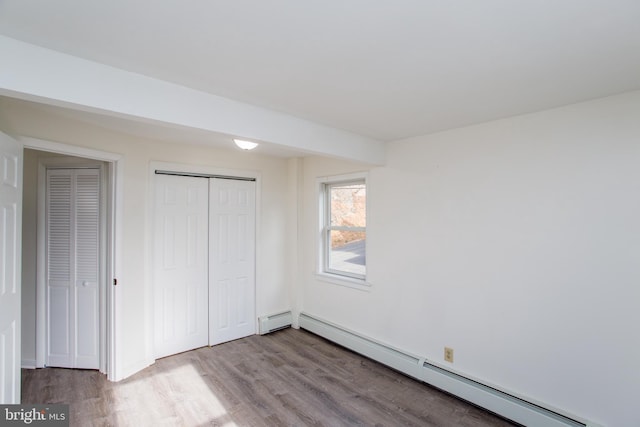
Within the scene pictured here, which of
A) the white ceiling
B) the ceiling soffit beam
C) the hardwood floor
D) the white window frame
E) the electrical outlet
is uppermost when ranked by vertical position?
the white ceiling

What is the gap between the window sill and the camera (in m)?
3.45

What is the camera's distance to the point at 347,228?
12.4 ft

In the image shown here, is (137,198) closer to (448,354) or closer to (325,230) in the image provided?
(325,230)

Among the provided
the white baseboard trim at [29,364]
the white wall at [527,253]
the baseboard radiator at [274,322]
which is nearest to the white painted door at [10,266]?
the white baseboard trim at [29,364]

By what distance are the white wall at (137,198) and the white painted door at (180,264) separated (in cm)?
16

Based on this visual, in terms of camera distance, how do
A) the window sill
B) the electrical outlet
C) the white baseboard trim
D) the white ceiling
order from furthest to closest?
the window sill < the white baseboard trim < the electrical outlet < the white ceiling

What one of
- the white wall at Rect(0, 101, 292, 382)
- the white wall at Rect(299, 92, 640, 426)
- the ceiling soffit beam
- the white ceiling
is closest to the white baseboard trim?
the white wall at Rect(0, 101, 292, 382)

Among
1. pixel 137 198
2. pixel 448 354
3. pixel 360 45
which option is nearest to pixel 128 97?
pixel 360 45

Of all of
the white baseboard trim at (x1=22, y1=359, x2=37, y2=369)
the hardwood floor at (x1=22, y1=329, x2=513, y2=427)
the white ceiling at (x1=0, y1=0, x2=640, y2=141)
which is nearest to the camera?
the white ceiling at (x1=0, y1=0, x2=640, y2=141)

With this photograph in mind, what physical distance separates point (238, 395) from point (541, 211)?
286 centimetres

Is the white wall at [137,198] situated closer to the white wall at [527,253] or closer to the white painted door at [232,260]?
the white painted door at [232,260]

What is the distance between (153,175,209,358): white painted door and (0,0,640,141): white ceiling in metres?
1.88

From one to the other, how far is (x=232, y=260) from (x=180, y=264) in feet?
2.07

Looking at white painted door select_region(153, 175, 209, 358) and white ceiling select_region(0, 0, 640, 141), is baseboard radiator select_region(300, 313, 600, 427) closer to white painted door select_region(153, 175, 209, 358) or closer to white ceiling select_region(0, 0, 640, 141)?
white painted door select_region(153, 175, 209, 358)
